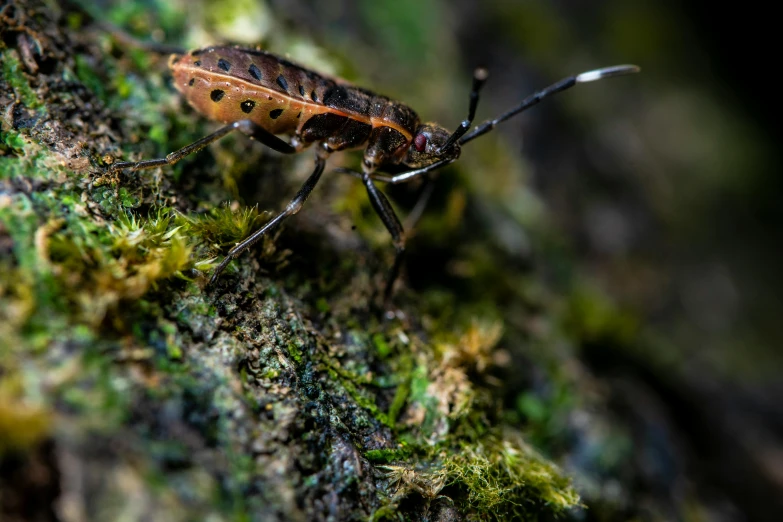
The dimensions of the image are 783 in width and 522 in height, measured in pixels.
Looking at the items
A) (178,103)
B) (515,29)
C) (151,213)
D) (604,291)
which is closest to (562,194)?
(604,291)

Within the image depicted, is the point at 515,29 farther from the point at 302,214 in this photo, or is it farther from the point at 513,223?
the point at 302,214

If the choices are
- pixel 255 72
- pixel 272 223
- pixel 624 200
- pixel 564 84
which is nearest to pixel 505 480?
pixel 272 223

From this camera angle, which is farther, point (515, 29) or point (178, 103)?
point (515, 29)

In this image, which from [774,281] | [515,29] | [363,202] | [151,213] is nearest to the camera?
[151,213]

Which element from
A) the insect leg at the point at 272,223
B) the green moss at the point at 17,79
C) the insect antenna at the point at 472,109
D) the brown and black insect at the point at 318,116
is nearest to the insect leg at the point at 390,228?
the brown and black insect at the point at 318,116

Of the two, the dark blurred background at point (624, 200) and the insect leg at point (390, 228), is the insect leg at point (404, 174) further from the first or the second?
the dark blurred background at point (624, 200)

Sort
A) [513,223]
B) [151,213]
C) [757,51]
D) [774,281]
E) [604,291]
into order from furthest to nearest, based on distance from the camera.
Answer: [757,51]
[774,281]
[604,291]
[513,223]
[151,213]

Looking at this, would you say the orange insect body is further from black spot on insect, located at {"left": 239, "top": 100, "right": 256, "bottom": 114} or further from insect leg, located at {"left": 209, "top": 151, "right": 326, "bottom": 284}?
insect leg, located at {"left": 209, "top": 151, "right": 326, "bottom": 284}
